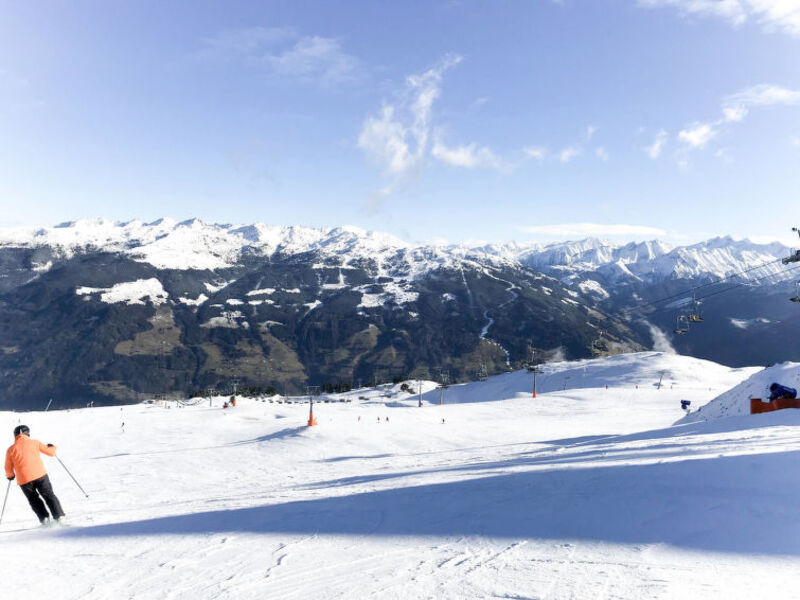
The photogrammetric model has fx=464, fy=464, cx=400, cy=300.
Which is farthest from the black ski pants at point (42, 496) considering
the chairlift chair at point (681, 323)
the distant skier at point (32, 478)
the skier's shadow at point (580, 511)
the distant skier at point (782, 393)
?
the chairlift chair at point (681, 323)

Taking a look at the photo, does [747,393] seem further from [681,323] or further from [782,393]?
[681,323]

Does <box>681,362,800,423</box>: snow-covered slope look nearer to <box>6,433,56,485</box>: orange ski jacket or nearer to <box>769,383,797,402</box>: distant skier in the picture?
<box>769,383,797,402</box>: distant skier

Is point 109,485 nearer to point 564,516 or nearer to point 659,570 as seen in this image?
point 564,516

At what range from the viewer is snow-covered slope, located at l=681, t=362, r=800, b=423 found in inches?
1113

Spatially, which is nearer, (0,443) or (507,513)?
(507,513)

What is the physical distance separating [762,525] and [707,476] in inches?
92.0

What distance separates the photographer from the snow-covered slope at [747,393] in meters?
28.3

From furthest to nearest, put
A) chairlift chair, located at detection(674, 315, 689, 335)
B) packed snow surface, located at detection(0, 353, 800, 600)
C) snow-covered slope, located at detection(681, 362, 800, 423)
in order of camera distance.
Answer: chairlift chair, located at detection(674, 315, 689, 335), snow-covered slope, located at detection(681, 362, 800, 423), packed snow surface, located at detection(0, 353, 800, 600)

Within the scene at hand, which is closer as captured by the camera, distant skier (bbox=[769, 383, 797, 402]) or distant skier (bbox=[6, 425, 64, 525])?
distant skier (bbox=[6, 425, 64, 525])

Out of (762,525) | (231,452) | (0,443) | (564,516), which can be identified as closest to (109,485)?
(231,452)

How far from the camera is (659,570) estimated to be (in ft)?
17.4

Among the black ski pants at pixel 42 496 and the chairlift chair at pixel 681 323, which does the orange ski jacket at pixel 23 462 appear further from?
the chairlift chair at pixel 681 323

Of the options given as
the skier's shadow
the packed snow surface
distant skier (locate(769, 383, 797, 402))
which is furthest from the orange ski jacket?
distant skier (locate(769, 383, 797, 402))

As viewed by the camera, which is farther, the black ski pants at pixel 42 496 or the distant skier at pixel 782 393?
the distant skier at pixel 782 393
